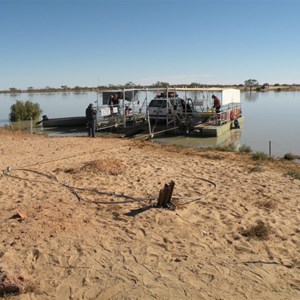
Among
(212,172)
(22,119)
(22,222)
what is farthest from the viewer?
(22,119)

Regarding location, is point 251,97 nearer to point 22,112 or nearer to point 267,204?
point 22,112

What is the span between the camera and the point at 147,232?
6316 millimetres

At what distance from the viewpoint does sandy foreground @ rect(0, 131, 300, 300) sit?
4730 millimetres

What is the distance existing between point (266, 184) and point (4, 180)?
6449 millimetres

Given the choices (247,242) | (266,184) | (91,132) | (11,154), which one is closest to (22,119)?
(91,132)

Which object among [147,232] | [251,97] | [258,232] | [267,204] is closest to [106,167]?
[147,232]

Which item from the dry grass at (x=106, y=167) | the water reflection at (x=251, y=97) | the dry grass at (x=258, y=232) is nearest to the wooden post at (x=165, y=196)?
the dry grass at (x=258, y=232)

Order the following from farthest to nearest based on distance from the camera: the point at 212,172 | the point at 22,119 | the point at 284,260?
the point at 22,119 → the point at 212,172 → the point at 284,260

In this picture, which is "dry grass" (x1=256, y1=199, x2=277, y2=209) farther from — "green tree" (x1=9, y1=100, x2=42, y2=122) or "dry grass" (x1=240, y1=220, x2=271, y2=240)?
"green tree" (x1=9, y1=100, x2=42, y2=122)

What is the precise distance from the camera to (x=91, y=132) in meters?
19.1

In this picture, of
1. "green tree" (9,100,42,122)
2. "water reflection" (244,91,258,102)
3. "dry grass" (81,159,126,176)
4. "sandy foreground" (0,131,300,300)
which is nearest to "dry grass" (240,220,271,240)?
"sandy foreground" (0,131,300,300)

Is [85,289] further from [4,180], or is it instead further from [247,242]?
[4,180]

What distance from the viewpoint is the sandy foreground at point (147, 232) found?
4.73m

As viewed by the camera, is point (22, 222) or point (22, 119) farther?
point (22, 119)
